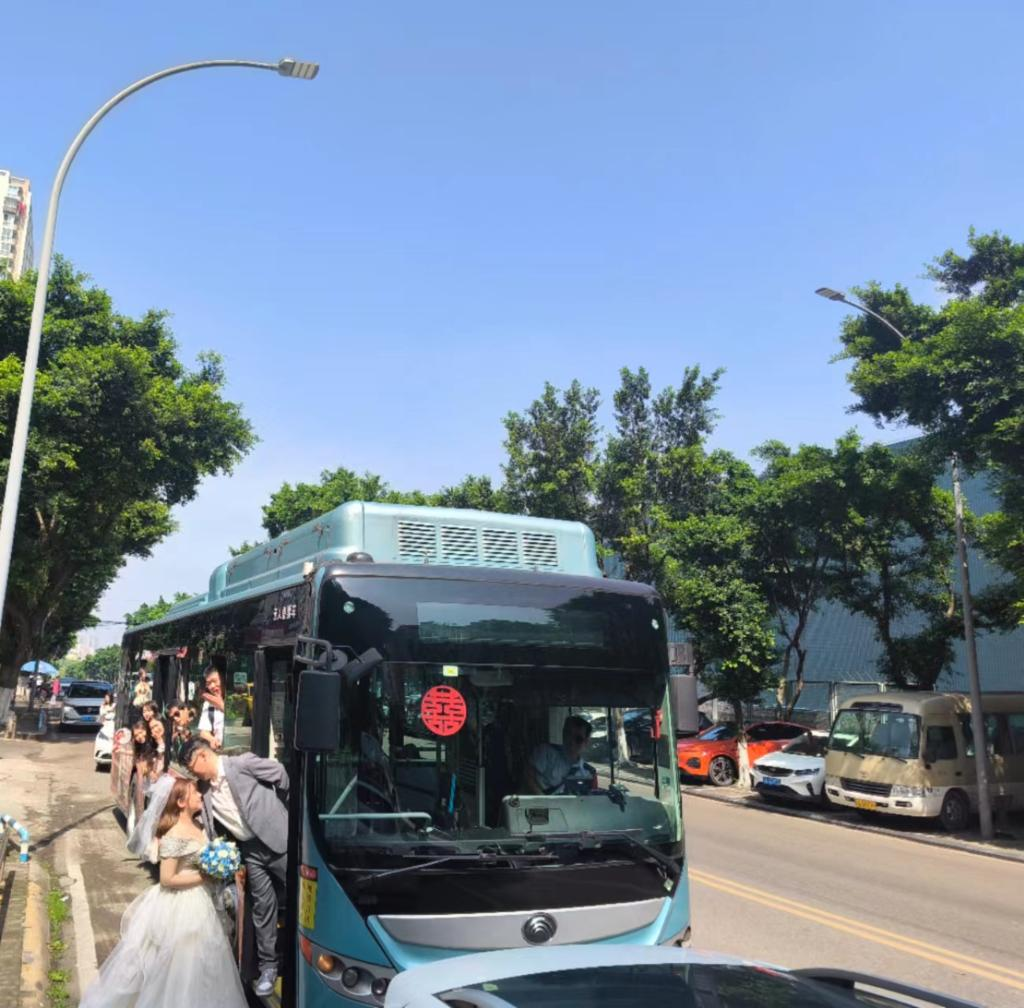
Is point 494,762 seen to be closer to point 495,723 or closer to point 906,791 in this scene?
point 495,723

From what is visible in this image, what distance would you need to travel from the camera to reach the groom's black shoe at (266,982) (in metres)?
5.03

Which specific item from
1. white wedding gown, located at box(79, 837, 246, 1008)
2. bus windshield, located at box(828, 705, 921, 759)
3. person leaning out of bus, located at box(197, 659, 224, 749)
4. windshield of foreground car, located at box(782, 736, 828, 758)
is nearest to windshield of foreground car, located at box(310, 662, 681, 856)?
white wedding gown, located at box(79, 837, 246, 1008)

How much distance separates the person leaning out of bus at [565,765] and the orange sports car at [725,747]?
59.1 feet

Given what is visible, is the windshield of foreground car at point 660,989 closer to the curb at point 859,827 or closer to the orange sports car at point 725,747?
the curb at point 859,827

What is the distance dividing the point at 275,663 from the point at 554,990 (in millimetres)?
3392

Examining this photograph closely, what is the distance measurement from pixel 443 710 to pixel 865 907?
22.8 ft

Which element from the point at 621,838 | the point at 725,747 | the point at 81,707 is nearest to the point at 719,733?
the point at 725,747

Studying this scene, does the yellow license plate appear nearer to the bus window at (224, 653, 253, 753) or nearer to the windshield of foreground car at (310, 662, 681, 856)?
the windshield of foreground car at (310, 662, 681, 856)

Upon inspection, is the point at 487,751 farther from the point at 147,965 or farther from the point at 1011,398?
the point at 1011,398

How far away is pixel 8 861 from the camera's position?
9.96 m

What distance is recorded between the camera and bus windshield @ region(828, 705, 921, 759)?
16.9 m

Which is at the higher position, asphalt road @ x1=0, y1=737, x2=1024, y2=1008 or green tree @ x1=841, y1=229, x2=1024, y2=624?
green tree @ x1=841, y1=229, x2=1024, y2=624

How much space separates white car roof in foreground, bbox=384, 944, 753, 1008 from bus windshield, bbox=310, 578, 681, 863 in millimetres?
1402

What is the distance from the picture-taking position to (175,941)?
4875mm
